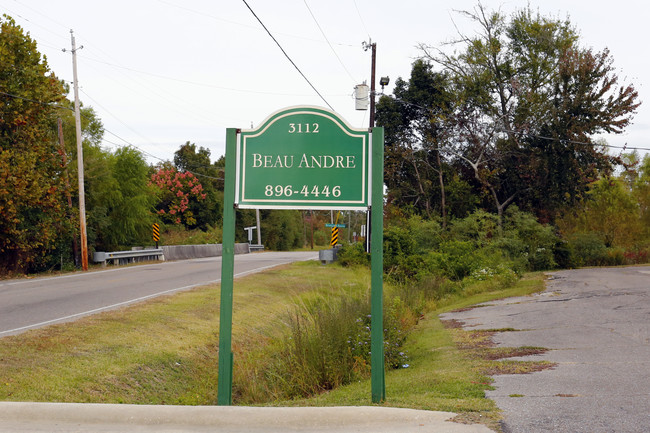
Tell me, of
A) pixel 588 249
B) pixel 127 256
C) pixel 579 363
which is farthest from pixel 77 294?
pixel 588 249

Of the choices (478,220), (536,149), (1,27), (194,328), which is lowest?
(194,328)

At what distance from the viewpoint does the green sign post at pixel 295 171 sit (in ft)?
20.6

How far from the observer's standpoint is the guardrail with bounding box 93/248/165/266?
1243 inches

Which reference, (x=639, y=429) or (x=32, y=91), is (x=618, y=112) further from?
(x=639, y=429)

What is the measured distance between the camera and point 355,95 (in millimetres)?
25047

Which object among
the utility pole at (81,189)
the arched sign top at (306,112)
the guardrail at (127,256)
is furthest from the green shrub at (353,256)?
the arched sign top at (306,112)

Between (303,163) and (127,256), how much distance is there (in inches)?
1155

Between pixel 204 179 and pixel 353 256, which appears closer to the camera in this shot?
pixel 353 256

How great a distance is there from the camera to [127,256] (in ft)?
111

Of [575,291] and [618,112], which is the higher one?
[618,112]

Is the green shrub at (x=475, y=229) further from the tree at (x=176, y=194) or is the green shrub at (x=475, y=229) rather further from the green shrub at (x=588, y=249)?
the tree at (x=176, y=194)

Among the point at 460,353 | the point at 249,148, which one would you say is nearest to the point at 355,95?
the point at 460,353

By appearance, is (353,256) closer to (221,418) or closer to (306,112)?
(306,112)

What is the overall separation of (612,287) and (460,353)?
1168cm
